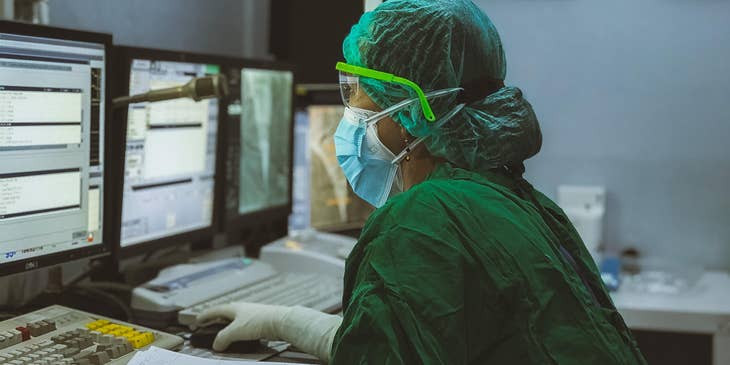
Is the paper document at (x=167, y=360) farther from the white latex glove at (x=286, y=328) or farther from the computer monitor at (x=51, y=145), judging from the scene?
the computer monitor at (x=51, y=145)

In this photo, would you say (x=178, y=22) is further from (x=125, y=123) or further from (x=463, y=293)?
(x=463, y=293)

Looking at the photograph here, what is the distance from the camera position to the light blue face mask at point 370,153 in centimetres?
136

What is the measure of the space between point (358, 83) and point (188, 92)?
1.42 ft

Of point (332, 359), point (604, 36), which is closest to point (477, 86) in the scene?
point (332, 359)

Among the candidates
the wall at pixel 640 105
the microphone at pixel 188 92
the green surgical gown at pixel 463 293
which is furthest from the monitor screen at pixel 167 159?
the wall at pixel 640 105

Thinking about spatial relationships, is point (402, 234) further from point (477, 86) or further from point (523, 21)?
point (523, 21)

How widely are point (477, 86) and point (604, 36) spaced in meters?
1.83

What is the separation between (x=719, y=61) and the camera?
2.91 m

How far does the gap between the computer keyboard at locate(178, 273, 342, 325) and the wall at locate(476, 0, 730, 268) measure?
4.71 ft

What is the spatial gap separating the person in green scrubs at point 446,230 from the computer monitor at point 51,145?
367mm

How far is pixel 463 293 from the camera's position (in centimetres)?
106

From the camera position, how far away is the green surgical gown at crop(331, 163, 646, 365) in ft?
3.40

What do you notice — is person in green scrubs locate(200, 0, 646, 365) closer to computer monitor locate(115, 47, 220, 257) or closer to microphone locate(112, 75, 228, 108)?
microphone locate(112, 75, 228, 108)

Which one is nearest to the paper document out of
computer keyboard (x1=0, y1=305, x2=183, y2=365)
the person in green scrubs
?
computer keyboard (x1=0, y1=305, x2=183, y2=365)
